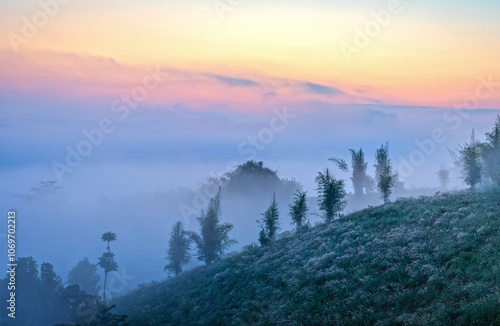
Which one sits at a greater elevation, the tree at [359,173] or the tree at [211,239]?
the tree at [359,173]

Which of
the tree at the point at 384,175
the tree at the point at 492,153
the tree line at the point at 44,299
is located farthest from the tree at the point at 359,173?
the tree line at the point at 44,299

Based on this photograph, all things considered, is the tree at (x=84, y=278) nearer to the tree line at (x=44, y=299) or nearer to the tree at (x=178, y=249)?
the tree line at (x=44, y=299)

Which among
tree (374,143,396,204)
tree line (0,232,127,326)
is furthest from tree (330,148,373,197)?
tree line (0,232,127,326)

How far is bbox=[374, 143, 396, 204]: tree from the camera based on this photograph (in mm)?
57156

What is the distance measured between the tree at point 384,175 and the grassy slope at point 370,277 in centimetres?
1082

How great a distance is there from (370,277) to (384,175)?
3343cm

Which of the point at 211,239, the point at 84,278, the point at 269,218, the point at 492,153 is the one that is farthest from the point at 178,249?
the point at 492,153

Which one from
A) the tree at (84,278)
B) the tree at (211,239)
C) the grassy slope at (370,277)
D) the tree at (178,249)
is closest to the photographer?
the grassy slope at (370,277)

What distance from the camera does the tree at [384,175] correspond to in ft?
188

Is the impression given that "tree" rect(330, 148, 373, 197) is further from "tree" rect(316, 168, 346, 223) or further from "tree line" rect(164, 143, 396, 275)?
"tree" rect(316, 168, 346, 223)

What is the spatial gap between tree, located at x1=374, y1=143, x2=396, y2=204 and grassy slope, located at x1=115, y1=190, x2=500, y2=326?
426 inches

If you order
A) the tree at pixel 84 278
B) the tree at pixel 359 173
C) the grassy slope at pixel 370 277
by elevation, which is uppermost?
the tree at pixel 359 173

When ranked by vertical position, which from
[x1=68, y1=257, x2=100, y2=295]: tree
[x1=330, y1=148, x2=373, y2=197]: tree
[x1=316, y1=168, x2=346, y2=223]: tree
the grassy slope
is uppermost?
[x1=330, y1=148, x2=373, y2=197]: tree

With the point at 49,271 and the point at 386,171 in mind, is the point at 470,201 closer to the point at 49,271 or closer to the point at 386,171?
the point at 386,171
